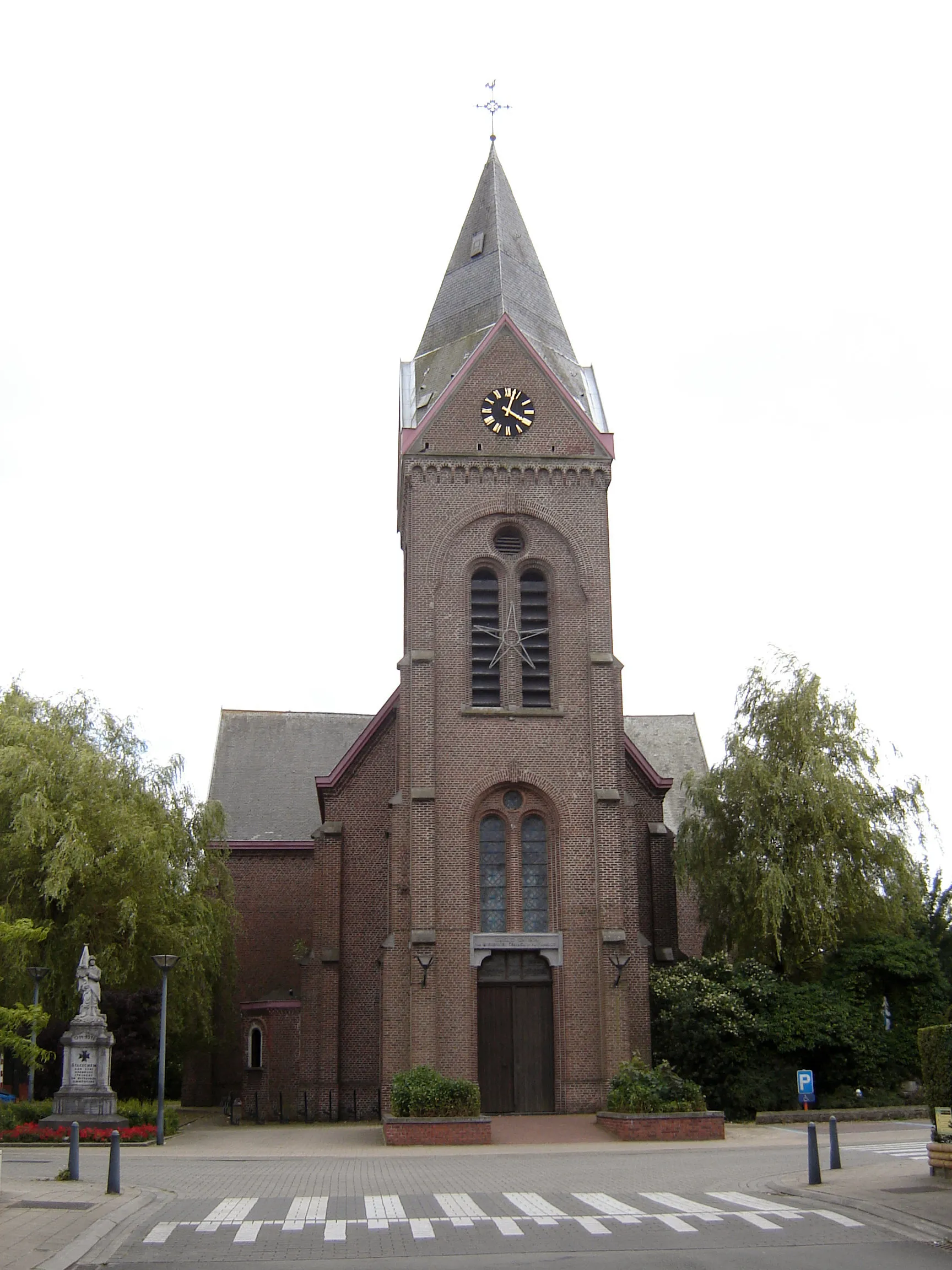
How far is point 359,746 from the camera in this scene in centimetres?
3328

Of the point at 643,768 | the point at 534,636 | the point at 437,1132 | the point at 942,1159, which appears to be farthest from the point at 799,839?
the point at 942,1159

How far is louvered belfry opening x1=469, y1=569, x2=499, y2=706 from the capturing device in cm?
3031

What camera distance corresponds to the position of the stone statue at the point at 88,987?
26.1 metres

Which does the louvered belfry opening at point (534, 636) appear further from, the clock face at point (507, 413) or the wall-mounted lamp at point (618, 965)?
the wall-mounted lamp at point (618, 965)

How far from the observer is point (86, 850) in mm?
28750

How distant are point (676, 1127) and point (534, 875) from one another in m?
6.88

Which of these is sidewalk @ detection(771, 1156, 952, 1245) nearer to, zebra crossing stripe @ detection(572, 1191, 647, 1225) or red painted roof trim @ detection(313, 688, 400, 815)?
zebra crossing stripe @ detection(572, 1191, 647, 1225)

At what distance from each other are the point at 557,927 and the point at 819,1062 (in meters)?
6.64

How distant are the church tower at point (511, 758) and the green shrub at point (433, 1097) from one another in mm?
1840

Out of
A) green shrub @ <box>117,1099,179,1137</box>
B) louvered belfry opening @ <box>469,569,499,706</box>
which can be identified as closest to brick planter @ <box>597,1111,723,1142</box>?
green shrub @ <box>117,1099,179,1137</box>

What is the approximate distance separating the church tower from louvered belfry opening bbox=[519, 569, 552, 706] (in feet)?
0.14

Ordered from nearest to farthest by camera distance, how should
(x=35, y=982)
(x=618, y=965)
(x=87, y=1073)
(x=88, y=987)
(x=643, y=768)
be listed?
(x=87, y=1073) → (x=88, y=987) → (x=35, y=982) → (x=618, y=965) → (x=643, y=768)

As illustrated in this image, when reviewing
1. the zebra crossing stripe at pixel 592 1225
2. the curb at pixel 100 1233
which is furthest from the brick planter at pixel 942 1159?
the curb at pixel 100 1233

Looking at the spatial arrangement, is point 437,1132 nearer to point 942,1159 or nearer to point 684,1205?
point 684,1205
